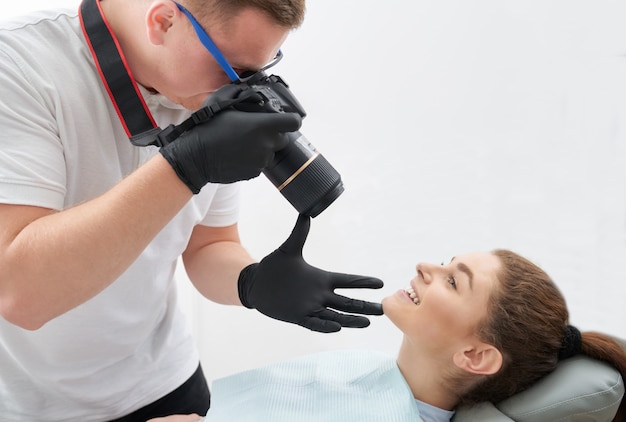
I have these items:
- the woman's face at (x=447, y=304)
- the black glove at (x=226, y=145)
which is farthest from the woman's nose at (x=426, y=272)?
the black glove at (x=226, y=145)

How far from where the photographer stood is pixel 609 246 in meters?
1.64

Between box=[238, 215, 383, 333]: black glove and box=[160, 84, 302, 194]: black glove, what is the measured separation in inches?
12.8

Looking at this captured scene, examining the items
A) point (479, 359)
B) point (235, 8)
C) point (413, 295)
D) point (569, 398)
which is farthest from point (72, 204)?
point (569, 398)

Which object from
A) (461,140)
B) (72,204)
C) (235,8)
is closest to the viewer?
(235,8)

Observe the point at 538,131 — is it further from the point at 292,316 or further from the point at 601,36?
the point at 292,316

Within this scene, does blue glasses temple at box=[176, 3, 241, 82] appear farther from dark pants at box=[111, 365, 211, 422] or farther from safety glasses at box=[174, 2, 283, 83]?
dark pants at box=[111, 365, 211, 422]

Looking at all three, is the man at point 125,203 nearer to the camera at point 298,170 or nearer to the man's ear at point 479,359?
the camera at point 298,170

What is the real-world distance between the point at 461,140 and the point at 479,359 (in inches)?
28.2

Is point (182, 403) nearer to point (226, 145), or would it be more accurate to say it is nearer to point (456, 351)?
point (456, 351)

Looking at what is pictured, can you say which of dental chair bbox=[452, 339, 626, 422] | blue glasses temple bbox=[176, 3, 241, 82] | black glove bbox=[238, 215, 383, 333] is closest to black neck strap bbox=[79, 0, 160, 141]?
blue glasses temple bbox=[176, 3, 241, 82]

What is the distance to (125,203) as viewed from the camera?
982mm

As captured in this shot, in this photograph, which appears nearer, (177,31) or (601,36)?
(177,31)

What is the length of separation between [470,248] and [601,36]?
2.29 ft

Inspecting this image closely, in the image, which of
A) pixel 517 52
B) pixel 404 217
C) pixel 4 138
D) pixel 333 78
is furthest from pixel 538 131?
pixel 4 138
